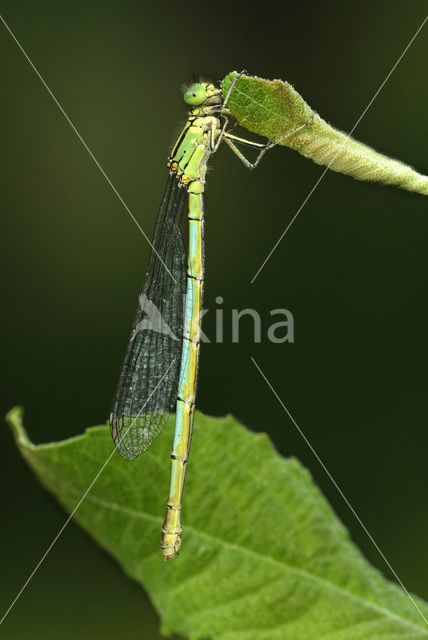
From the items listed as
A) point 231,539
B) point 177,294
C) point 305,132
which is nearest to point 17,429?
point 231,539

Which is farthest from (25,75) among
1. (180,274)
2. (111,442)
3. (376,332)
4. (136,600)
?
(111,442)

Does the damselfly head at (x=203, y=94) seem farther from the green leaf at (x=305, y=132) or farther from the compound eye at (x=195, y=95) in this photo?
the green leaf at (x=305, y=132)

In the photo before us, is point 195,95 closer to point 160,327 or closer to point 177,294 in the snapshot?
point 177,294

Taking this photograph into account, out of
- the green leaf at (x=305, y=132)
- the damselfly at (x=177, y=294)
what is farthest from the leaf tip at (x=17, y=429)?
the green leaf at (x=305, y=132)

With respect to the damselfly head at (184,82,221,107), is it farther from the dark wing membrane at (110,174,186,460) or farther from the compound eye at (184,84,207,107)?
the dark wing membrane at (110,174,186,460)

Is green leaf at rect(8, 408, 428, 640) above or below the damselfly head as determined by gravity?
below

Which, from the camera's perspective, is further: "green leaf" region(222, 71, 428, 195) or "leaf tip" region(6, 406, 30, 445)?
"leaf tip" region(6, 406, 30, 445)

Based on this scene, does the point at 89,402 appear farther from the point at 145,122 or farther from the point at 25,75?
the point at 25,75

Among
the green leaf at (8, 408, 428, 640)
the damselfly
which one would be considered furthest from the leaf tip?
the damselfly
